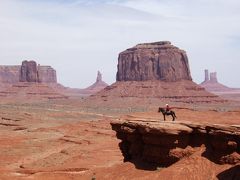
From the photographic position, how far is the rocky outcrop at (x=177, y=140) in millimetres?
18500

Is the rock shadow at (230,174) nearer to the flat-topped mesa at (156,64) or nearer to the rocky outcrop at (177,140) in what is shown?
the rocky outcrop at (177,140)

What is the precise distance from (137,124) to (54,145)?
2094 cm

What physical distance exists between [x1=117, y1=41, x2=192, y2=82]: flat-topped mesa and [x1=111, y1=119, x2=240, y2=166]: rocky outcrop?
104862mm

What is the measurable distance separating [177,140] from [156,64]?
110m

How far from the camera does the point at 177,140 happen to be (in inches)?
795

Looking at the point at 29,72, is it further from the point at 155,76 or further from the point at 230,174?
the point at 230,174

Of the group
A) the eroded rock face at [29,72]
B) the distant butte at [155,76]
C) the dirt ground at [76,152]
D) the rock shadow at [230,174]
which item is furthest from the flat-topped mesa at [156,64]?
the rock shadow at [230,174]

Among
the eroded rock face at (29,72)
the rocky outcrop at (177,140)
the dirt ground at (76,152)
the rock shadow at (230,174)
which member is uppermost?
the eroded rock face at (29,72)

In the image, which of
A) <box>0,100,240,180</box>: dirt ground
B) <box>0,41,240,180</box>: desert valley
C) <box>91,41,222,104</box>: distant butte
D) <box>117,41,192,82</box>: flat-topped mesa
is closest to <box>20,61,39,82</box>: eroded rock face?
<box>91,41,222,104</box>: distant butte

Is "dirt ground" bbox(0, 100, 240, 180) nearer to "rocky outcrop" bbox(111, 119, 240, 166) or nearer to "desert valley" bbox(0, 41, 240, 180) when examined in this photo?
"desert valley" bbox(0, 41, 240, 180)

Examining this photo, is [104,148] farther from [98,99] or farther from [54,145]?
[98,99]

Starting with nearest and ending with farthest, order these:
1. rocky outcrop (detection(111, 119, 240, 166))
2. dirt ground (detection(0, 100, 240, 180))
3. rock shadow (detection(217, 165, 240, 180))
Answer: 1. rock shadow (detection(217, 165, 240, 180))
2. rocky outcrop (detection(111, 119, 240, 166))
3. dirt ground (detection(0, 100, 240, 180))

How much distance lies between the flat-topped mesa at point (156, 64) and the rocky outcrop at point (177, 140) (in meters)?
105

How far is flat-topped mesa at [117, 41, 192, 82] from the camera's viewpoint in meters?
128
